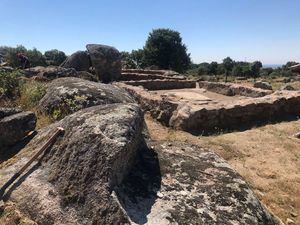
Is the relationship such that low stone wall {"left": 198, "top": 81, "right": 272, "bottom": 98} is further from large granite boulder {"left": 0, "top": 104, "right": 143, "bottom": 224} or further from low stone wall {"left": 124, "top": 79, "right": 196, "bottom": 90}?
large granite boulder {"left": 0, "top": 104, "right": 143, "bottom": 224}

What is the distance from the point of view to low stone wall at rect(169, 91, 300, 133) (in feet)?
33.3

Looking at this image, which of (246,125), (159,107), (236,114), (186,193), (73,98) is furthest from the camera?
(159,107)

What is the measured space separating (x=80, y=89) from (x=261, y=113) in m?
6.41

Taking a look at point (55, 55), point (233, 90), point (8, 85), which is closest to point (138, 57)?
point (55, 55)

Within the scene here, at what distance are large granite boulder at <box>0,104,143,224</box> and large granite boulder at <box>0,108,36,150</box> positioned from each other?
1253mm

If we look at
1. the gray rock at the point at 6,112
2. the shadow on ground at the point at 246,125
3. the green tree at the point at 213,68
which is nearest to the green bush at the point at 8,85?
the gray rock at the point at 6,112

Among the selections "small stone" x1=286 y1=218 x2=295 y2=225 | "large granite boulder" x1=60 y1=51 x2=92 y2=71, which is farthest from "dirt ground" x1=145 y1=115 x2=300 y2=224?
"large granite boulder" x1=60 y1=51 x2=92 y2=71

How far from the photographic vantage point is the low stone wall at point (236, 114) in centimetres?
1014

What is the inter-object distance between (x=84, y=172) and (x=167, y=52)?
131 ft

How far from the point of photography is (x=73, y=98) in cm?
781

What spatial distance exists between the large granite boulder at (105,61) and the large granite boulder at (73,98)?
9.77 meters

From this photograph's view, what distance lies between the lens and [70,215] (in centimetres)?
400

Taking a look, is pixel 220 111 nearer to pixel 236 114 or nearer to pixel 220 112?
pixel 220 112

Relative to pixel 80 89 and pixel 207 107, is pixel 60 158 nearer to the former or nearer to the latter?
pixel 80 89
